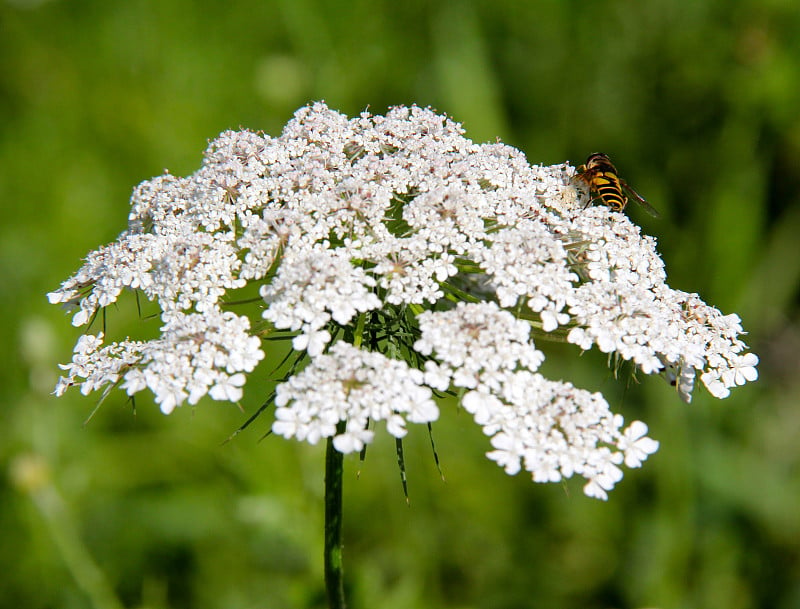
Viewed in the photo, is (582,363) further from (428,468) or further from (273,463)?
(273,463)

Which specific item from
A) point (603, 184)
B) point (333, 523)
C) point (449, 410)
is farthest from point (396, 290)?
point (449, 410)

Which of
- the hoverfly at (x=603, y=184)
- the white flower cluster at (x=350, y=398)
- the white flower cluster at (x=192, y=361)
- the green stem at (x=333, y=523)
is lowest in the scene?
the green stem at (x=333, y=523)

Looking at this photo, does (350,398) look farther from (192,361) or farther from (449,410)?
(449,410)

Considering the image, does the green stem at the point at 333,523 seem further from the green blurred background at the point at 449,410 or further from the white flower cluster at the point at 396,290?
the green blurred background at the point at 449,410

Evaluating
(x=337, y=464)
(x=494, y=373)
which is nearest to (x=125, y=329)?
(x=337, y=464)

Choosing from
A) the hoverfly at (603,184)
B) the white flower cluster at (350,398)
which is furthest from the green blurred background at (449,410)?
the hoverfly at (603,184)

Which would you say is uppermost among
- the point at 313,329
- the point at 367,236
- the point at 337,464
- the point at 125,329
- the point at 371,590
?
the point at 125,329

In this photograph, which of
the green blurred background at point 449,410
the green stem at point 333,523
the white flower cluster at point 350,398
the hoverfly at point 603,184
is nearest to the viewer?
the white flower cluster at point 350,398

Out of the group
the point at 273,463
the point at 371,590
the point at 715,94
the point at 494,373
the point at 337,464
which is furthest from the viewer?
the point at 715,94
